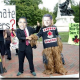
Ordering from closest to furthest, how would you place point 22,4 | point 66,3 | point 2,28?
point 2,28
point 66,3
point 22,4

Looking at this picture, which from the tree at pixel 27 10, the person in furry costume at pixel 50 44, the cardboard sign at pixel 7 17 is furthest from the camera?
the tree at pixel 27 10

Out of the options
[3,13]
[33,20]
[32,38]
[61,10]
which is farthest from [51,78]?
[33,20]

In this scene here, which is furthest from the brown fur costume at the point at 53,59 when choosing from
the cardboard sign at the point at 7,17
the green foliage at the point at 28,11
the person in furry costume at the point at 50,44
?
the green foliage at the point at 28,11

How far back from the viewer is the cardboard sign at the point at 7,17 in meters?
4.67

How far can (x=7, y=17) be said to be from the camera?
4.70 m

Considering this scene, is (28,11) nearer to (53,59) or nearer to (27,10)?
(27,10)

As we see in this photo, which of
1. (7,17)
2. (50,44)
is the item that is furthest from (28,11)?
(50,44)

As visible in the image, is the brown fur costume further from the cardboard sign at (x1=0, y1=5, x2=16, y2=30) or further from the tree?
the tree

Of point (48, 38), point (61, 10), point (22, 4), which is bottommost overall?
point (48, 38)

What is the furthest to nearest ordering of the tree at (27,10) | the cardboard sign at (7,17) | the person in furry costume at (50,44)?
the tree at (27,10) → the cardboard sign at (7,17) → the person in furry costume at (50,44)

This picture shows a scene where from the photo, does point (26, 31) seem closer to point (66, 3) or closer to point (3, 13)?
point (3, 13)

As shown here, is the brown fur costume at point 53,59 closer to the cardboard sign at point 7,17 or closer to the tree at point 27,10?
the cardboard sign at point 7,17

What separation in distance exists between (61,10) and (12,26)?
21.1 metres

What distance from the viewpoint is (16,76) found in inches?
181
